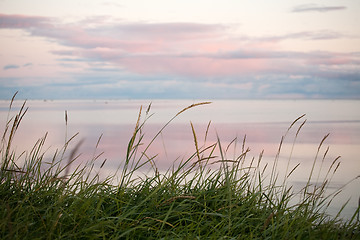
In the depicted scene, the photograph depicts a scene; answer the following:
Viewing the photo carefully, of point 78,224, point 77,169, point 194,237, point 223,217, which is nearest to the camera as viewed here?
point 78,224

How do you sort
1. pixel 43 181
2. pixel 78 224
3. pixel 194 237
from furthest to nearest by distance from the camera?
pixel 43 181 < pixel 194 237 < pixel 78 224

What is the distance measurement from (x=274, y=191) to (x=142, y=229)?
1235 millimetres

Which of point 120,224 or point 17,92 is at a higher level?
point 17,92

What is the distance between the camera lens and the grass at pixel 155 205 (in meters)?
2.47

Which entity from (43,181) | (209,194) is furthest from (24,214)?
(209,194)

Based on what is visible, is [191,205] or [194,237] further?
[191,205]

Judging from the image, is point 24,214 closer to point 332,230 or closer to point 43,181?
point 43,181

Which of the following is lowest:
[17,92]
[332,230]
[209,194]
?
[332,230]

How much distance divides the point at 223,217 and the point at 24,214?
1.33 metres

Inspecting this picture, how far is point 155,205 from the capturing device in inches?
104

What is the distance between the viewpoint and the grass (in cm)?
247

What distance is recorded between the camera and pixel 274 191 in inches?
128

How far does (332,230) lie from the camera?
2.83 m

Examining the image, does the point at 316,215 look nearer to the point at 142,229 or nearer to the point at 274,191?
the point at 274,191
